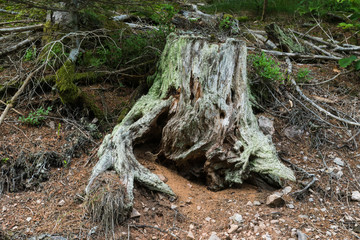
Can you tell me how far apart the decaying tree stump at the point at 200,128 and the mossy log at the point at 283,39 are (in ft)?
9.61

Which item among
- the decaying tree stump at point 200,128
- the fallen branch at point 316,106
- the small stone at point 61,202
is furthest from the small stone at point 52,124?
the fallen branch at point 316,106

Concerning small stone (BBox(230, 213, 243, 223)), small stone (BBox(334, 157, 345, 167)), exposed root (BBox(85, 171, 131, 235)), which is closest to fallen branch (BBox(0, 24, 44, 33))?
exposed root (BBox(85, 171, 131, 235))

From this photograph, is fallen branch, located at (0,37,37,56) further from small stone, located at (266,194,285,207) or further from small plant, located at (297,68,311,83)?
small plant, located at (297,68,311,83)

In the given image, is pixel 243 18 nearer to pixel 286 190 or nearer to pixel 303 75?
pixel 303 75

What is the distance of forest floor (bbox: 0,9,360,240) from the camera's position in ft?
8.56

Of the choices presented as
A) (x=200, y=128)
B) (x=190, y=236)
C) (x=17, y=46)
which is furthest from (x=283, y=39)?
(x=17, y=46)

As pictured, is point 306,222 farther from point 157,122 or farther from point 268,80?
point 268,80

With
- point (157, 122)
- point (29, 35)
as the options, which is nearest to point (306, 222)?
point (157, 122)

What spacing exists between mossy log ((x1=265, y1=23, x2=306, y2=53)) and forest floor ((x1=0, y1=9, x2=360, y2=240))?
2638 millimetres

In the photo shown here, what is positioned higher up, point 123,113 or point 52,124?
point 123,113

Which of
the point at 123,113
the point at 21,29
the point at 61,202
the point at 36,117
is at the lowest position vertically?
the point at 61,202

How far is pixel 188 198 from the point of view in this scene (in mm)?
3139

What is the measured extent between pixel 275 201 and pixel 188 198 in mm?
935

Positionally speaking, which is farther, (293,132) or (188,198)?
(293,132)
